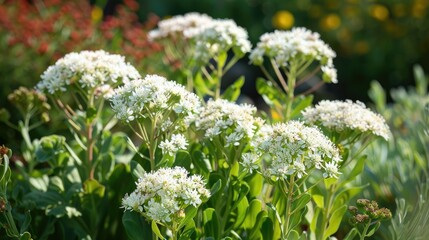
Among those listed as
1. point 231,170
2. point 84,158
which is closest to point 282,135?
point 231,170

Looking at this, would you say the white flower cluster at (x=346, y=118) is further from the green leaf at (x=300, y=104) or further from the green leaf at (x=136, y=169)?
the green leaf at (x=136, y=169)

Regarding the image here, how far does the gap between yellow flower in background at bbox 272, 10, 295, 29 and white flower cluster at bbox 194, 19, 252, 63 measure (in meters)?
3.59

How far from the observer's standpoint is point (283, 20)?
237 inches

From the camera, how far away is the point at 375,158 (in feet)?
9.96

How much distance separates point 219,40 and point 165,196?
100 centimetres

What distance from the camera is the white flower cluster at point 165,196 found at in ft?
5.05

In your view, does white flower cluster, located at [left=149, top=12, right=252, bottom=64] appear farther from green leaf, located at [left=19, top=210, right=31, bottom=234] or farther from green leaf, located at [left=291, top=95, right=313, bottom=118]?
green leaf, located at [left=19, top=210, right=31, bottom=234]

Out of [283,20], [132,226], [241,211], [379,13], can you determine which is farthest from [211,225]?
[379,13]

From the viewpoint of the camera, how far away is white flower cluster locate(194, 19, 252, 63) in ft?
7.97

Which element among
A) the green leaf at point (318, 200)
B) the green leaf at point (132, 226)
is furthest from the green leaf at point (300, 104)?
the green leaf at point (132, 226)

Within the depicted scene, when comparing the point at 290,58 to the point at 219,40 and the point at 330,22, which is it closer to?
the point at 219,40

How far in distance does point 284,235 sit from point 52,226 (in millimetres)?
755

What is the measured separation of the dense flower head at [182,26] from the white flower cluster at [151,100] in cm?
87

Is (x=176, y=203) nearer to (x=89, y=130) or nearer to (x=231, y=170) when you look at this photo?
(x=231, y=170)
